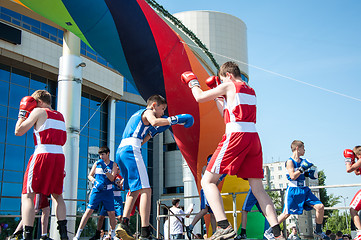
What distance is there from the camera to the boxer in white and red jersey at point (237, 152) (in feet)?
12.9

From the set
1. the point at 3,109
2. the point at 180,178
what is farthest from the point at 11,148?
the point at 180,178

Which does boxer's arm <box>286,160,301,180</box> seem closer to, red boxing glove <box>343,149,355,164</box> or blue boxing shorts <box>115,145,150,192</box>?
red boxing glove <box>343,149,355,164</box>

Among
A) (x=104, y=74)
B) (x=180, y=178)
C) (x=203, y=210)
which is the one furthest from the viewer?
(x=180, y=178)

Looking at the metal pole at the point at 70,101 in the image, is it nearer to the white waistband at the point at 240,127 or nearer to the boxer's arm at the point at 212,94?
the boxer's arm at the point at 212,94

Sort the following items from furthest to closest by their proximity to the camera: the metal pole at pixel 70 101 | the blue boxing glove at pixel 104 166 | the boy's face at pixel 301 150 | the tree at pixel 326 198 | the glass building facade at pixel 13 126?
the tree at pixel 326 198 → the glass building facade at pixel 13 126 → the metal pole at pixel 70 101 → the blue boxing glove at pixel 104 166 → the boy's face at pixel 301 150

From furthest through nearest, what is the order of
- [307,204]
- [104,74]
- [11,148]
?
[104,74] < [11,148] < [307,204]

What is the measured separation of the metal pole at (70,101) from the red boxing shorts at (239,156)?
411 inches

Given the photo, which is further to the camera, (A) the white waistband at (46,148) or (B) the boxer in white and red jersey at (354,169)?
(B) the boxer in white and red jersey at (354,169)

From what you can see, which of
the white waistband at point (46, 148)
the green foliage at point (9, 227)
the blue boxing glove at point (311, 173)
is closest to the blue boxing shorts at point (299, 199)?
the blue boxing glove at point (311, 173)

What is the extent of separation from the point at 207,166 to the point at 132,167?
4.39 feet

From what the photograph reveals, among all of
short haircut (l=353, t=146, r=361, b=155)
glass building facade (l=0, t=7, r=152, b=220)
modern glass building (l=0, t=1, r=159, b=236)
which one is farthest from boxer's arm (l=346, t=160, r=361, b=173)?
glass building facade (l=0, t=7, r=152, b=220)

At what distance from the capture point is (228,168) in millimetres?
3930

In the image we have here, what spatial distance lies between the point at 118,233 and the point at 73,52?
34.5ft

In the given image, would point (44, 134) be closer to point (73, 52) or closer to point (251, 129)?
point (251, 129)
